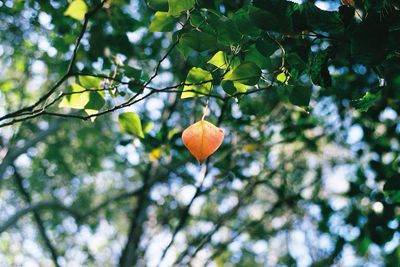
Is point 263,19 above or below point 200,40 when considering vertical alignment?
above

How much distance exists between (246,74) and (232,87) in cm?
7

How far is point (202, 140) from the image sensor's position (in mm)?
1051

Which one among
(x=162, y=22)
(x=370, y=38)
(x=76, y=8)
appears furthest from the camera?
(x=76, y=8)

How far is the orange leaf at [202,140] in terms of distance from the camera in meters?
1.04

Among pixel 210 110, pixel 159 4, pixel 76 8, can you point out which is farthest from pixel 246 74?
pixel 210 110

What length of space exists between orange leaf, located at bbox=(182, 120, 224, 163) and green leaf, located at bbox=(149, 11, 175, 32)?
1.14ft

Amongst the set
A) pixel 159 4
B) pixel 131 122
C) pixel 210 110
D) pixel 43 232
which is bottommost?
pixel 43 232

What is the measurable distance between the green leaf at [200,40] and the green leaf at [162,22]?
238mm

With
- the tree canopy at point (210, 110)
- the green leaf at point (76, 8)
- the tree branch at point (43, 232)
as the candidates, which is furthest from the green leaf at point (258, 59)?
the tree branch at point (43, 232)

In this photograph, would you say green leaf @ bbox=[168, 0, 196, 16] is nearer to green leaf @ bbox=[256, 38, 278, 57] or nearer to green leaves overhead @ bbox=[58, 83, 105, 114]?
green leaf @ bbox=[256, 38, 278, 57]

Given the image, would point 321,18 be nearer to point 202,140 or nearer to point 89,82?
point 202,140

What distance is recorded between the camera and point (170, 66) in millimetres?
3545

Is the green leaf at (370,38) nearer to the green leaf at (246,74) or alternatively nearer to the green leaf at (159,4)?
the green leaf at (246,74)

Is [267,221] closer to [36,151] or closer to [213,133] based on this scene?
[36,151]
